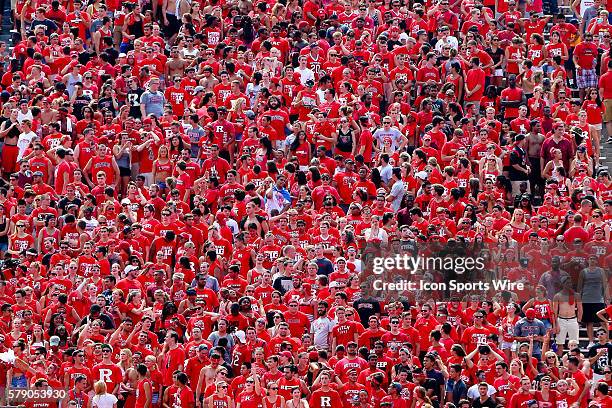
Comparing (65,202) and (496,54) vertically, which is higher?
(496,54)

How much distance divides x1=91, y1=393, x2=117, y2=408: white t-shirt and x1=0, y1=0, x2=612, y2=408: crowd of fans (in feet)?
0.78

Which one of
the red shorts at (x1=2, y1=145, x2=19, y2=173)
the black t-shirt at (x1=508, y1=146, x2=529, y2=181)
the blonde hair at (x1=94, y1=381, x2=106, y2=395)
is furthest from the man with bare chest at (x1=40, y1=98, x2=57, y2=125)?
the black t-shirt at (x1=508, y1=146, x2=529, y2=181)

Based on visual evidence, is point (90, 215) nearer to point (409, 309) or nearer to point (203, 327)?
point (203, 327)

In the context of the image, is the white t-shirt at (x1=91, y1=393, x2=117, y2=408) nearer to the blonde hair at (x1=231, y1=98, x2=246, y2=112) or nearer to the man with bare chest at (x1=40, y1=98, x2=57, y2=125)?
the man with bare chest at (x1=40, y1=98, x2=57, y2=125)

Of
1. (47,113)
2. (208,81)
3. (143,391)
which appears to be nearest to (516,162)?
(208,81)

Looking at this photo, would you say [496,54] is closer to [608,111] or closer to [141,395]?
[608,111]

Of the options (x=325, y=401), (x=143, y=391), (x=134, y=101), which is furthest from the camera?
(x=134, y=101)

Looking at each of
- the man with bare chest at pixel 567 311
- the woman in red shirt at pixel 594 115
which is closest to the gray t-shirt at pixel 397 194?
the man with bare chest at pixel 567 311

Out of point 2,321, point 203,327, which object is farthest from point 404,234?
point 2,321

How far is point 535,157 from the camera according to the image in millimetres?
31906

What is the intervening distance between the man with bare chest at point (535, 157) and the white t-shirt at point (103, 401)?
26.7 feet

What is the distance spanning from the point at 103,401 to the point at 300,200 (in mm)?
4964

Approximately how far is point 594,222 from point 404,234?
9.07 ft

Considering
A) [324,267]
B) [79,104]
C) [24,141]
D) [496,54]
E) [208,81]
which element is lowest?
[324,267]
